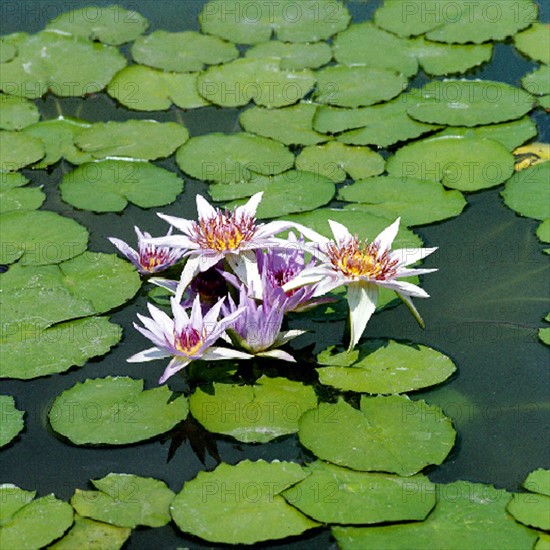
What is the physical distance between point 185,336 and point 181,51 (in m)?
3.62

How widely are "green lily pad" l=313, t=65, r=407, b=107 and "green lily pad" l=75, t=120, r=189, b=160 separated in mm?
1110

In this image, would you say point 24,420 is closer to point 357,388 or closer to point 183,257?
point 183,257

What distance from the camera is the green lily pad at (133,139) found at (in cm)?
688

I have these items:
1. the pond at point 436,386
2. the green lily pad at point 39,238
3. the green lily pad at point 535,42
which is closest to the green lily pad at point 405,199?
the pond at point 436,386

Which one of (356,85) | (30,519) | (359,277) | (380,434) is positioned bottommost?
(30,519)

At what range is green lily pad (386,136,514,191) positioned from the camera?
258 inches

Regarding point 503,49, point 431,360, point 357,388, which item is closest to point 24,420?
point 357,388

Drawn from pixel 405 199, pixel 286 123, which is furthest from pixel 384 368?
pixel 286 123

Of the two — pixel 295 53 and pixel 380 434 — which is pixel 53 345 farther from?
pixel 295 53

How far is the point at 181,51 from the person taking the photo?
7902 mm

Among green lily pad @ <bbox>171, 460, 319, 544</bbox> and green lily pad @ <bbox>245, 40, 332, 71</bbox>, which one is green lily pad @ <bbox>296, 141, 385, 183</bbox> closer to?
green lily pad @ <bbox>245, 40, 332, 71</bbox>

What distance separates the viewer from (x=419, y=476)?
4.61 metres

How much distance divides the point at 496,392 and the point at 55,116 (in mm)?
3938

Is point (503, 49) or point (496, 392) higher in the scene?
point (503, 49)
